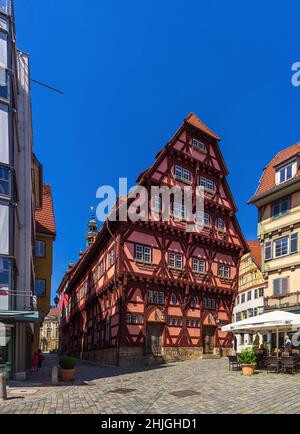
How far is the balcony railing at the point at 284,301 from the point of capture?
25.5 m

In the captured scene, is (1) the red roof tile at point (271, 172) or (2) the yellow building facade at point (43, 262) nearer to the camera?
(1) the red roof tile at point (271, 172)

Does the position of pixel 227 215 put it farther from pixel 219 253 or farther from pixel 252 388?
pixel 252 388

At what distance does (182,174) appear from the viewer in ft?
107

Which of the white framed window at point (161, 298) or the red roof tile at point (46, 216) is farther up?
the red roof tile at point (46, 216)

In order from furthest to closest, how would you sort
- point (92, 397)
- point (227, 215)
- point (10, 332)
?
point (227, 215) < point (10, 332) < point (92, 397)

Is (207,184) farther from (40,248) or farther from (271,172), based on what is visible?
(40,248)

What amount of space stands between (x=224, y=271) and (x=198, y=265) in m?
2.95

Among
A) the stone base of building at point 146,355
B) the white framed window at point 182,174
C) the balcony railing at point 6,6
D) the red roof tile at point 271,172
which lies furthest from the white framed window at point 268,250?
the balcony railing at point 6,6

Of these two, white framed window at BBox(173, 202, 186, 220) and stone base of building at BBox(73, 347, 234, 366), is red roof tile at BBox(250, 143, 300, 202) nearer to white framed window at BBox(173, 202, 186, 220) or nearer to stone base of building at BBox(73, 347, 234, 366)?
white framed window at BBox(173, 202, 186, 220)

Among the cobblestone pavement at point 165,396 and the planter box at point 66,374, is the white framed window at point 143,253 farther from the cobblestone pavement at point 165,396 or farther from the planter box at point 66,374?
the cobblestone pavement at point 165,396

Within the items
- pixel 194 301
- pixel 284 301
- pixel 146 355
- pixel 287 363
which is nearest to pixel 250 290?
pixel 194 301

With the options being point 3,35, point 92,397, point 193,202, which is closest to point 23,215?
point 3,35
